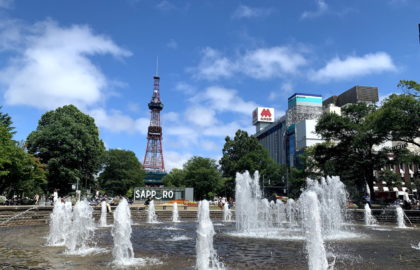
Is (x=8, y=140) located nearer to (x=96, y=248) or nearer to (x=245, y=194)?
(x=245, y=194)

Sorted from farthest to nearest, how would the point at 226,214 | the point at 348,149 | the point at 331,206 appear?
the point at 348,149, the point at 226,214, the point at 331,206

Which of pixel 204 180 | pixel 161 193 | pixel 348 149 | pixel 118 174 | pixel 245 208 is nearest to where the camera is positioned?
pixel 245 208

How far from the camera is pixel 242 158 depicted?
5384 centimetres

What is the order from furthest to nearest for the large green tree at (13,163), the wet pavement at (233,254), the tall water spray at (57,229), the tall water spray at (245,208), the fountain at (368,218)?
the large green tree at (13,163) < the fountain at (368,218) < the tall water spray at (245,208) < the tall water spray at (57,229) < the wet pavement at (233,254)

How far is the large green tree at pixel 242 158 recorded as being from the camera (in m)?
54.1

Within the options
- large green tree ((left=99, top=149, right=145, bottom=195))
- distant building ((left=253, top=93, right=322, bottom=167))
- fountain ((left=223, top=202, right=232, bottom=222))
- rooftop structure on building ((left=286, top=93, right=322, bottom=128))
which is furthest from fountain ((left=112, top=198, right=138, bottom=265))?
rooftop structure on building ((left=286, top=93, right=322, bottom=128))

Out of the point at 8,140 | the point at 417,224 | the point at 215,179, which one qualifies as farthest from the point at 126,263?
the point at 215,179

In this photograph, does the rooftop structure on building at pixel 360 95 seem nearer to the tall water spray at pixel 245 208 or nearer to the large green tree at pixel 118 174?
the large green tree at pixel 118 174

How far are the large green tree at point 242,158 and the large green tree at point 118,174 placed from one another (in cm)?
1844

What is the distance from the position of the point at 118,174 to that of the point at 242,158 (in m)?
24.8

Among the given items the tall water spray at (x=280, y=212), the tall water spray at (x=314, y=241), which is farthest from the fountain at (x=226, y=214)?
the tall water spray at (x=314, y=241)

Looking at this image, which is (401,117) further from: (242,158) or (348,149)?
(242,158)

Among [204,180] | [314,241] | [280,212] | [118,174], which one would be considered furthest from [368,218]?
[118,174]

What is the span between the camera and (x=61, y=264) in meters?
7.32
